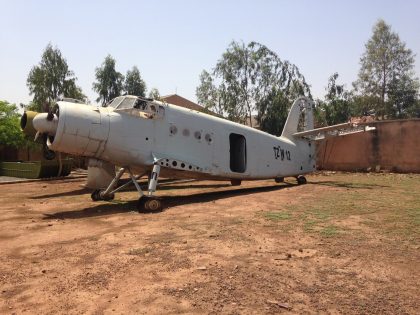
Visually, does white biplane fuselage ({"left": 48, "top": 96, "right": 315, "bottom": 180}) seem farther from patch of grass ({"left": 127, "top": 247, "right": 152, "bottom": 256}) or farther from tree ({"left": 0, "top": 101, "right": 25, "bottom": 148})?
tree ({"left": 0, "top": 101, "right": 25, "bottom": 148})

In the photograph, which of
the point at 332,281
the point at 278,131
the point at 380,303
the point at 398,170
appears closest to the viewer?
the point at 380,303

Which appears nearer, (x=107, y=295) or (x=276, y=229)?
(x=107, y=295)

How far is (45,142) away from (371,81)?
52.0 meters

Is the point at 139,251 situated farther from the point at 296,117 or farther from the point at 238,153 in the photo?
the point at 296,117

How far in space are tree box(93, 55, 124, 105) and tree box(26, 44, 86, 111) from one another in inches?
409

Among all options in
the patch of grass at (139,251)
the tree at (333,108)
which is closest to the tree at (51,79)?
the tree at (333,108)

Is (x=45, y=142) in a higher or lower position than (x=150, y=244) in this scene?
higher

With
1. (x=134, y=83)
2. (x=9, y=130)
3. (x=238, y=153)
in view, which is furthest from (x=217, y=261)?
(x=134, y=83)

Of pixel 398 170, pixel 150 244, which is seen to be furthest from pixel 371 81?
pixel 150 244

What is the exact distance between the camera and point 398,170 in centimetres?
2288

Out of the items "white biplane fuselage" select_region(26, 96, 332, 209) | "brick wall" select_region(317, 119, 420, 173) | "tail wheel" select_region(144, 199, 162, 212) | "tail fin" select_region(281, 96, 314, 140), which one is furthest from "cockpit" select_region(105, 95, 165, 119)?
"brick wall" select_region(317, 119, 420, 173)

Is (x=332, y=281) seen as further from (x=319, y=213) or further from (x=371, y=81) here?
(x=371, y=81)

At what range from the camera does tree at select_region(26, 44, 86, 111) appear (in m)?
43.1

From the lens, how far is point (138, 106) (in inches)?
458
